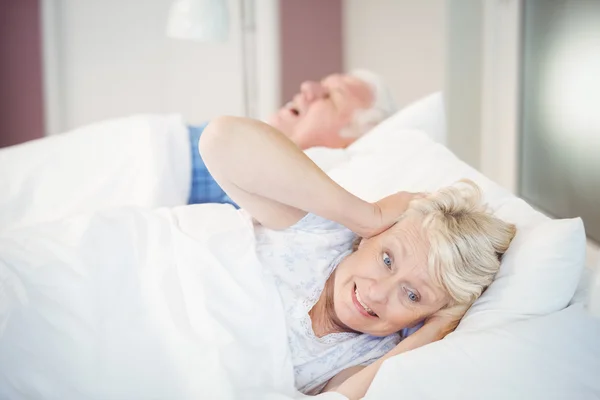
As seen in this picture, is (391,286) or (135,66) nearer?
(391,286)

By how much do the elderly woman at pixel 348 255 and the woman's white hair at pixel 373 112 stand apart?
2.85 feet

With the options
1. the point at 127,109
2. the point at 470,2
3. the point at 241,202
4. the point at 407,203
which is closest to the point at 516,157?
→ the point at 470,2

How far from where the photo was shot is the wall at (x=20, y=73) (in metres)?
2.78

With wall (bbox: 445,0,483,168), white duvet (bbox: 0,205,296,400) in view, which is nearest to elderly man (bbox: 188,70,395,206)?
wall (bbox: 445,0,483,168)

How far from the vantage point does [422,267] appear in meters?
1.06

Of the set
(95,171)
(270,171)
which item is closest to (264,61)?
(95,171)

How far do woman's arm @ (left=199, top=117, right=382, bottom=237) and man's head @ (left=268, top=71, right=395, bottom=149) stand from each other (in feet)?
3.07

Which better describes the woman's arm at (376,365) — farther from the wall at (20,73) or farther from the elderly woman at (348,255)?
the wall at (20,73)

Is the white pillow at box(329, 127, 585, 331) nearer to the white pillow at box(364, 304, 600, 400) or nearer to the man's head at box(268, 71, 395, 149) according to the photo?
the white pillow at box(364, 304, 600, 400)

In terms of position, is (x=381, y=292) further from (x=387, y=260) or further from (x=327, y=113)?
(x=327, y=113)

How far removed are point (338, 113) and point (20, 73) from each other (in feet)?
5.15

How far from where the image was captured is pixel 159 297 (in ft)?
3.50

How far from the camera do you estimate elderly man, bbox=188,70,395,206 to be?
1983 millimetres

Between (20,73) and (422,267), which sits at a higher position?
(20,73)
